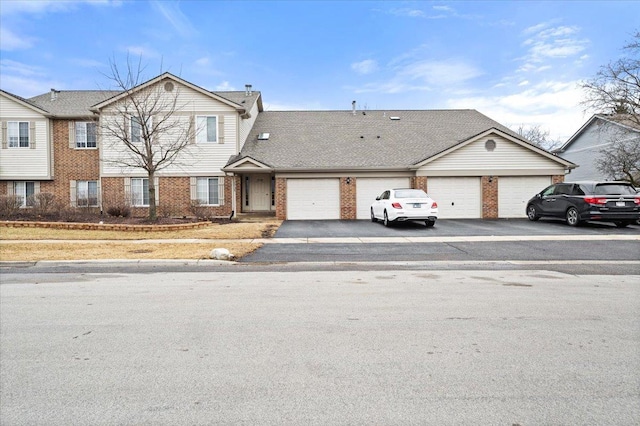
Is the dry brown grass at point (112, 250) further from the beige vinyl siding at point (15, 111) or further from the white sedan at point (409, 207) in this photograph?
the beige vinyl siding at point (15, 111)

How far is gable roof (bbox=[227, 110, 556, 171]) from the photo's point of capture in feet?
70.0

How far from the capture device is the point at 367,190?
21.3m

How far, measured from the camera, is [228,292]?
679 centimetres

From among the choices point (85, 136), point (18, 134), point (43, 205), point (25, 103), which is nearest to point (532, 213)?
point (43, 205)

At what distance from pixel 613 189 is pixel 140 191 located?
2173 centimetres

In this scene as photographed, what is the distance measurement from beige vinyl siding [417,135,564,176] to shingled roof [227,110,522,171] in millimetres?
739

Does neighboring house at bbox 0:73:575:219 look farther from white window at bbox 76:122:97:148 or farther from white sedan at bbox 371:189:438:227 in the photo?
white sedan at bbox 371:189:438:227

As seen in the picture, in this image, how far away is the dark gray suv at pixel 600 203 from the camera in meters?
15.5

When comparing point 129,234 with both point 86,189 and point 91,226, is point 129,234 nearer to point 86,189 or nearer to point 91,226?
point 91,226

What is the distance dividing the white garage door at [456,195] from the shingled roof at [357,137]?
1596mm

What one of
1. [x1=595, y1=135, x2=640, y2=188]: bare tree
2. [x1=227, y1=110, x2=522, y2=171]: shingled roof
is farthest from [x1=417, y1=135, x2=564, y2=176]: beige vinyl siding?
[x1=595, y1=135, x2=640, y2=188]: bare tree

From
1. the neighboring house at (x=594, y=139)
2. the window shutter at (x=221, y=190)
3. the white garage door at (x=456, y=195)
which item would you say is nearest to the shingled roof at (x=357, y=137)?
the window shutter at (x=221, y=190)

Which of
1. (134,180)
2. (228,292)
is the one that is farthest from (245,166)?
(228,292)

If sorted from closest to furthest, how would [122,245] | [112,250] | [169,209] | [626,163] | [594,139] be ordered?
[112,250] → [122,245] → [169,209] → [626,163] → [594,139]
